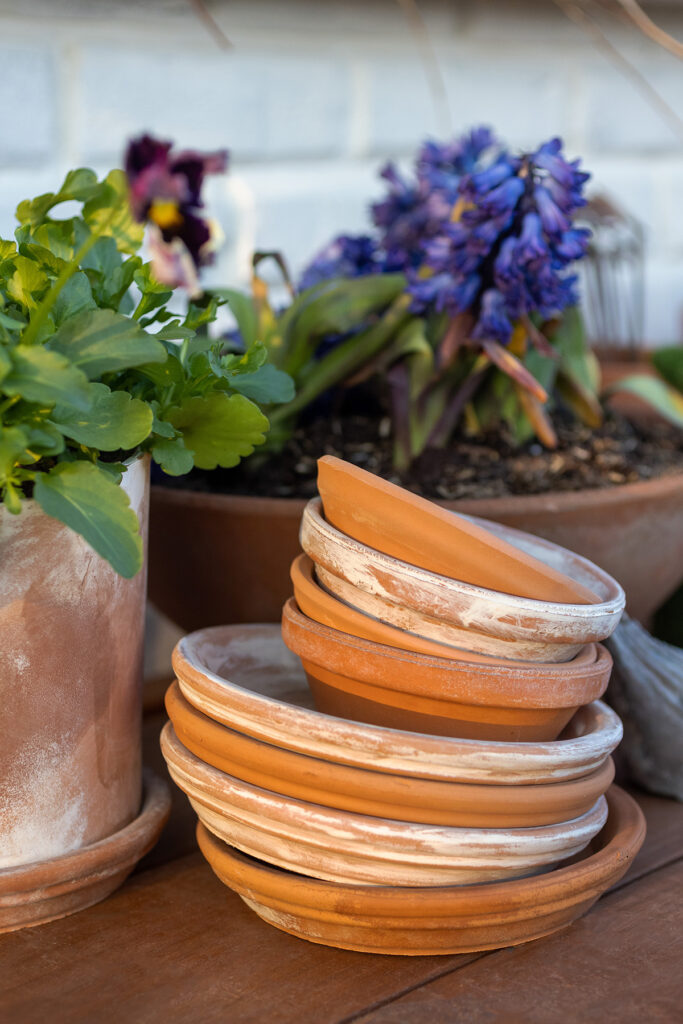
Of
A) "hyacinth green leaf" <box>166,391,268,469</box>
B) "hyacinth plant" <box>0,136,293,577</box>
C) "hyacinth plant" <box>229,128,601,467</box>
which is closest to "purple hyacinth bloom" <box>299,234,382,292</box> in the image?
"hyacinth plant" <box>229,128,601,467</box>

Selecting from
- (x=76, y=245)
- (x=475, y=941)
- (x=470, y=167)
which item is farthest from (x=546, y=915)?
(x=470, y=167)

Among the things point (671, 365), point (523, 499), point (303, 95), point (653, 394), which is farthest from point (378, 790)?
point (303, 95)

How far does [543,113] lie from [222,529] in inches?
41.0

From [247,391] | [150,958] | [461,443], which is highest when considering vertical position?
[247,391]

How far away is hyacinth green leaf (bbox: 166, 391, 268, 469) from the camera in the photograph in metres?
0.51

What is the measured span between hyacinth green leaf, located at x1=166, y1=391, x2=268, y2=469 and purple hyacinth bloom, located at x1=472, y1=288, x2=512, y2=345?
242mm

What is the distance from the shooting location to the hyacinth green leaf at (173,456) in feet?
1.61

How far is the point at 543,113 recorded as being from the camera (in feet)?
4.81

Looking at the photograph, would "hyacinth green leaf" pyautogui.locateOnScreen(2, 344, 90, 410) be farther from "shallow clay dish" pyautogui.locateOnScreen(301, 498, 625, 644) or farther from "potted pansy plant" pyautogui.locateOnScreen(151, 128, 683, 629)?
"potted pansy plant" pyautogui.locateOnScreen(151, 128, 683, 629)

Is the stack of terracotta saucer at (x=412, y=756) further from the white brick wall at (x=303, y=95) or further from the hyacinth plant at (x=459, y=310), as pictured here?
the white brick wall at (x=303, y=95)

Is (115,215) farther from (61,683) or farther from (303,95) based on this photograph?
(303,95)

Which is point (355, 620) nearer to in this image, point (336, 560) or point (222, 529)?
point (336, 560)

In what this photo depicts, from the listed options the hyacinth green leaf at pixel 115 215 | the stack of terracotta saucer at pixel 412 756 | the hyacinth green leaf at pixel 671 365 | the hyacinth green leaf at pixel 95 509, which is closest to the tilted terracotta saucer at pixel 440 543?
the stack of terracotta saucer at pixel 412 756

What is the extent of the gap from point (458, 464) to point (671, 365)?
0.37 m
